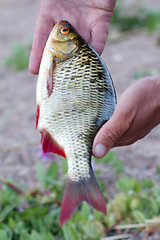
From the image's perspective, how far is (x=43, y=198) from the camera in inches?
81.2

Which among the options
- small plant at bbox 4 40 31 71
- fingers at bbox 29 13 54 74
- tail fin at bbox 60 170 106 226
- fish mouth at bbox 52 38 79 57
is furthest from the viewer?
small plant at bbox 4 40 31 71

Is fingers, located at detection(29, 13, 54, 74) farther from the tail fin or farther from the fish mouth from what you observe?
the tail fin

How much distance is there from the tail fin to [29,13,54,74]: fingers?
600mm

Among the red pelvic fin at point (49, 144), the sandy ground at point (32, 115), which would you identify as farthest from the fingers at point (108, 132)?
the sandy ground at point (32, 115)

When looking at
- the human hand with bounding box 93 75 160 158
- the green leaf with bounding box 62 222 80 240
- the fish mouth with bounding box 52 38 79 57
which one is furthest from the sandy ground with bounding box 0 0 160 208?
the fish mouth with bounding box 52 38 79 57

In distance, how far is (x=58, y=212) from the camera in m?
2.02

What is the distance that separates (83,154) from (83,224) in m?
0.71

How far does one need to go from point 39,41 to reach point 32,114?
1.99 m

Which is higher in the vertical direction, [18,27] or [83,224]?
→ [83,224]

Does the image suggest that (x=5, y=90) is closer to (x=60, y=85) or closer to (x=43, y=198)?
(x=43, y=198)

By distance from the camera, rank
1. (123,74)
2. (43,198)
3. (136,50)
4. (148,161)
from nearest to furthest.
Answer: (43,198)
(148,161)
(123,74)
(136,50)

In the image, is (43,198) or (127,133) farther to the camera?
(43,198)

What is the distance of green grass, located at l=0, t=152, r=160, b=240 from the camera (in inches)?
71.7

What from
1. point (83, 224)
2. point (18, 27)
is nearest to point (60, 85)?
point (83, 224)
